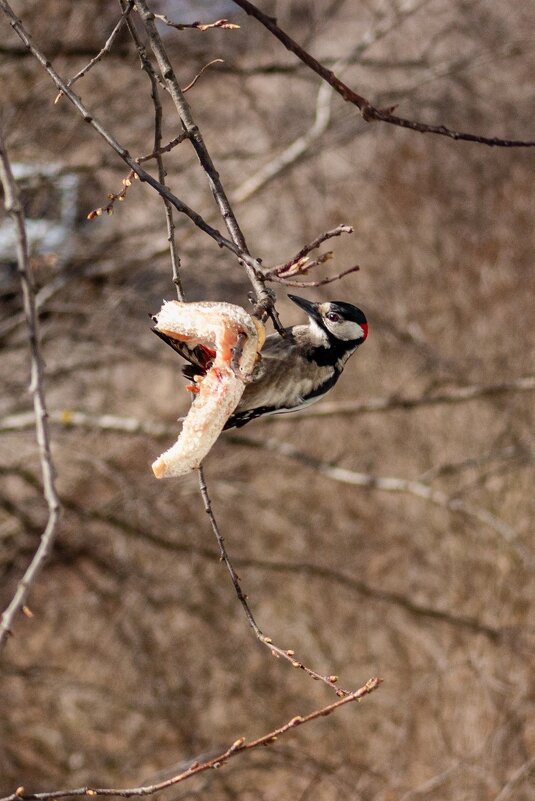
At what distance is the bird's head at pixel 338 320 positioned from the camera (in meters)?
2.82

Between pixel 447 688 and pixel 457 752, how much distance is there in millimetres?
633

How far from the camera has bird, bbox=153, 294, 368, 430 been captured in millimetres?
2523

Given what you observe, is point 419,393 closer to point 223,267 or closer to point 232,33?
point 223,267

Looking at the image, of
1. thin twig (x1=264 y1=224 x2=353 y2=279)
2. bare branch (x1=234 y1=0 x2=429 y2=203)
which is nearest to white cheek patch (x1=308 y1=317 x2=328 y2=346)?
thin twig (x1=264 y1=224 x2=353 y2=279)

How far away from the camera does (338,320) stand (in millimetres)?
2830

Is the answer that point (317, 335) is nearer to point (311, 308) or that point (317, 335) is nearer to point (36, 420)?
point (311, 308)

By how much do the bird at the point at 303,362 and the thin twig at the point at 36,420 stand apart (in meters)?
0.82

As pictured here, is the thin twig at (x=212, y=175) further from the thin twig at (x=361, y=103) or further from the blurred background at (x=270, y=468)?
the blurred background at (x=270, y=468)

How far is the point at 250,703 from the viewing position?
9086 mm

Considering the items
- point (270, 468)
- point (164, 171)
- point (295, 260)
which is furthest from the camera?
point (270, 468)

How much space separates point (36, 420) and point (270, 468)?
28.7 ft

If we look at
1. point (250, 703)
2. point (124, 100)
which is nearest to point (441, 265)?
point (124, 100)

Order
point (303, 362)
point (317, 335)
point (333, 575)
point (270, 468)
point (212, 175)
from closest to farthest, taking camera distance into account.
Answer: point (212, 175)
point (303, 362)
point (317, 335)
point (333, 575)
point (270, 468)

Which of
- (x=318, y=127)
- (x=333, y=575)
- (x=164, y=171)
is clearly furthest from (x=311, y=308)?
(x=333, y=575)
